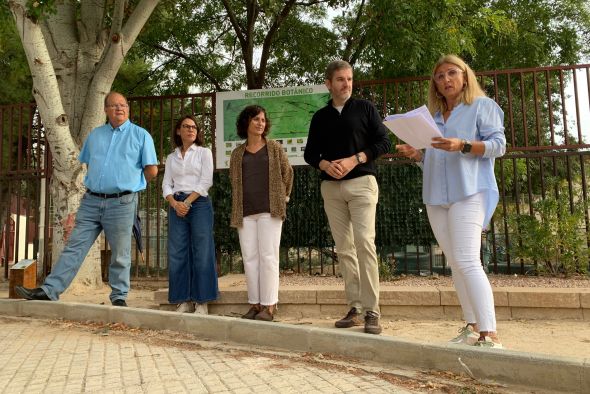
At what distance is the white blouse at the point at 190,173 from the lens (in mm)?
4750

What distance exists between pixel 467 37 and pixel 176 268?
657 centimetres

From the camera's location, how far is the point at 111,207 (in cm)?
481

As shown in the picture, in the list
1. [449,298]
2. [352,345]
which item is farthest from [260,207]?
[449,298]

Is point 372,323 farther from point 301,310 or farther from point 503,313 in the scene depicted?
point 503,313

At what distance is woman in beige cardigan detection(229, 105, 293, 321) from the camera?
171 inches

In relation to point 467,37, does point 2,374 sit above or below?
below

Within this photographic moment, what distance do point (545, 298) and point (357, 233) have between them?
1.97 m

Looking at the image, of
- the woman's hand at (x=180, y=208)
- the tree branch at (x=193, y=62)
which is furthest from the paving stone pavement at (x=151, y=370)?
the tree branch at (x=193, y=62)

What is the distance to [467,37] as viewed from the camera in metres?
8.54

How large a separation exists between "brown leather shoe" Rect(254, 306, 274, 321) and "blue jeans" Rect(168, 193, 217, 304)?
685mm

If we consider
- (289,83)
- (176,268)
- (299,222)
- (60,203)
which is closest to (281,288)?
(176,268)

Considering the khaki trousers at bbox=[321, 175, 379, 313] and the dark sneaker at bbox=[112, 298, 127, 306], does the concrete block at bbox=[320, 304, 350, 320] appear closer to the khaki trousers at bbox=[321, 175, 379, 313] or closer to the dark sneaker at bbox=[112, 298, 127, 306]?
the khaki trousers at bbox=[321, 175, 379, 313]

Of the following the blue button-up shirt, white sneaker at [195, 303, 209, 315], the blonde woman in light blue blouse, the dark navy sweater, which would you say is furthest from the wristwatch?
the blue button-up shirt

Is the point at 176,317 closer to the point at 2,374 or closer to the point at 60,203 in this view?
the point at 2,374
